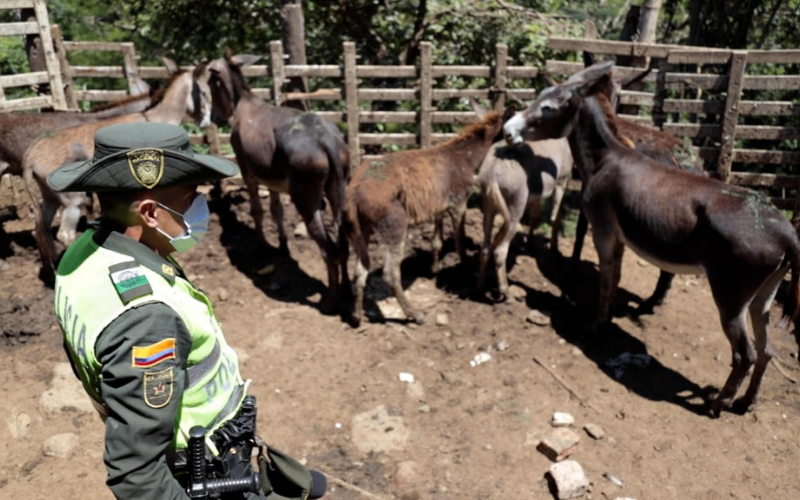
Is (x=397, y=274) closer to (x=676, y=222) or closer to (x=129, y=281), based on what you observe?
(x=676, y=222)

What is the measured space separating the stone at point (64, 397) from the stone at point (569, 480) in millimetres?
3799

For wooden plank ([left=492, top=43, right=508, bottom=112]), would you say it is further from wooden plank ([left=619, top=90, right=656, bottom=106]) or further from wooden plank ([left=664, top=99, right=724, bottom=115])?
wooden plank ([left=664, top=99, right=724, bottom=115])

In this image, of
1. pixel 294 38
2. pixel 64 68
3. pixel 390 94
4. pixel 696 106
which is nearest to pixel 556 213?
pixel 696 106

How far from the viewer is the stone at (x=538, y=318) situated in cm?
709

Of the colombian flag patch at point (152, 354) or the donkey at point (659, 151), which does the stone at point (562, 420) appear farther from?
the colombian flag patch at point (152, 354)

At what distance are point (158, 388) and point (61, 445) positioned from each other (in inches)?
144

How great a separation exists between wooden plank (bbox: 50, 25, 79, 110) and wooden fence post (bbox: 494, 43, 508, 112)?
6.00 meters

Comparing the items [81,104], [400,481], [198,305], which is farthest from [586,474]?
[81,104]

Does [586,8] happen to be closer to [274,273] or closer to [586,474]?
[274,273]

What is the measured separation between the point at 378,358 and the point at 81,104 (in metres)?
7.41

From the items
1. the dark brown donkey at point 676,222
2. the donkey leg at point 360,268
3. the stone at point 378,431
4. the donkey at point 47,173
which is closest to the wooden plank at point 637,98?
the dark brown donkey at point 676,222

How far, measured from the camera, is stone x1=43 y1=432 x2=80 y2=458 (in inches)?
201

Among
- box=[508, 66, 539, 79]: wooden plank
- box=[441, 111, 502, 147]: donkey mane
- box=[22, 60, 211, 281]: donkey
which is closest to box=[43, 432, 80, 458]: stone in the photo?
box=[22, 60, 211, 281]: donkey

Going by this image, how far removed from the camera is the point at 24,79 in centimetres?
862
